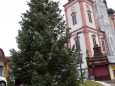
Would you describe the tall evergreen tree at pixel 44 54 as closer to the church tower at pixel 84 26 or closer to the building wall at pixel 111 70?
the building wall at pixel 111 70

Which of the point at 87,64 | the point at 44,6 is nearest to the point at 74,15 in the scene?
the point at 87,64

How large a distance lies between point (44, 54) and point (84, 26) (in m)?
32.4

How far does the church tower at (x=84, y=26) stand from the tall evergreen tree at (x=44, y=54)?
29.1 m

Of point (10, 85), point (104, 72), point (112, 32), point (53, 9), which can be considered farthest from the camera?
point (112, 32)

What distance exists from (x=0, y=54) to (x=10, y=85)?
44.5ft

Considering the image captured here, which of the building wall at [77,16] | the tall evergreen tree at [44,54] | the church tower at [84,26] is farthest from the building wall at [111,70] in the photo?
the tall evergreen tree at [44,54]

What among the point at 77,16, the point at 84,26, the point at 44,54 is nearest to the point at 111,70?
the point at 84,26

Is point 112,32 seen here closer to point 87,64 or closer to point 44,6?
point 87,64

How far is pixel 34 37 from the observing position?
1302cm

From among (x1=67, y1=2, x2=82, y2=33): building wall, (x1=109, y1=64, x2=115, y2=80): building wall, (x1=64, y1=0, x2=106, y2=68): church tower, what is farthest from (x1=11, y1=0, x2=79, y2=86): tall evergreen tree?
(x1=67, y1=2, x2=82, y2=33): building wall

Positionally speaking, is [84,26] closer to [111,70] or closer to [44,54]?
[111,70]

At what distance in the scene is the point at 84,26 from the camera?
44344mm

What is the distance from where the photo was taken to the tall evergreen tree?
39.4 feet

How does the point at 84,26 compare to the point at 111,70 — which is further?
the point at 84,26
